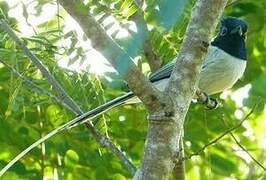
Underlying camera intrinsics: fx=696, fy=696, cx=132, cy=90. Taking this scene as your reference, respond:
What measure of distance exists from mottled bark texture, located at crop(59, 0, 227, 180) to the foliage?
0.51 m

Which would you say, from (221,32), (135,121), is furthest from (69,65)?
(221,32)

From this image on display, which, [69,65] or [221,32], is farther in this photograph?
[221,32]

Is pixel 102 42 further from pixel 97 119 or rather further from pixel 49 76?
pixel 97 119

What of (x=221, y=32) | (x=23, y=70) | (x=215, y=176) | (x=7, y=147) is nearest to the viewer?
(x=23, y=70)

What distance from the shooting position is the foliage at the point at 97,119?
2.95 meters

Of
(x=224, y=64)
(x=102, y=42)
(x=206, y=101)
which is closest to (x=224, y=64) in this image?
(x=224, y=64)

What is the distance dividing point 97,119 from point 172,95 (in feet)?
3.56

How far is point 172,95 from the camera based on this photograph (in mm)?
2166

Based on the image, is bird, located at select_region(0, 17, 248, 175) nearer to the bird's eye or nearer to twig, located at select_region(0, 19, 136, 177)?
the bird's eye

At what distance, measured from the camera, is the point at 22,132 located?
3.73m

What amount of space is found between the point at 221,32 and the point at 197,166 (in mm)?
909

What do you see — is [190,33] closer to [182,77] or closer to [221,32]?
[182,77]

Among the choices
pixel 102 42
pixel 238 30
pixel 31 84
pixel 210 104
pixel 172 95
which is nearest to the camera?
pixel 102 42

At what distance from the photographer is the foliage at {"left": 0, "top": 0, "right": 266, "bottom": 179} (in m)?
2.95
